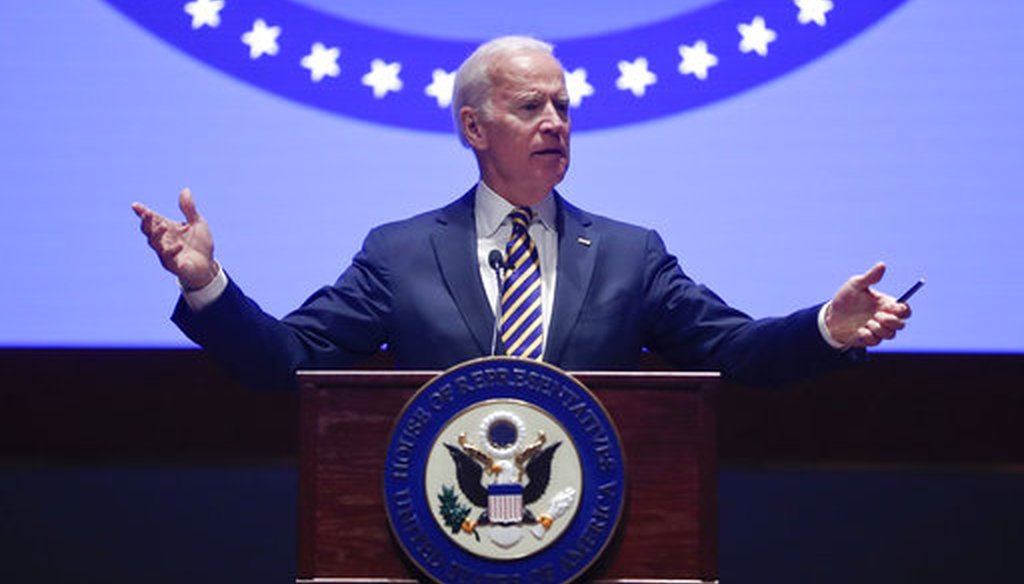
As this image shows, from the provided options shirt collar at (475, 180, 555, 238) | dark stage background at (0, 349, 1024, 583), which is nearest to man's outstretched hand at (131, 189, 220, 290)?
shirt collar at (475, 180, 555, 238)

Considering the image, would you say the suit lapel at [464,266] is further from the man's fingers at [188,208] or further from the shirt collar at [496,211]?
the man's fingers at [188,208]

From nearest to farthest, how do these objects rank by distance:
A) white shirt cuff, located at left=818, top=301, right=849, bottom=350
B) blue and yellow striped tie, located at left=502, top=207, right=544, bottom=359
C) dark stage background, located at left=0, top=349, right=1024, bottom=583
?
white shirt cuff, located at left=818, top=301, right=849, bottom=350, blue and yellow striped tie, located at left=502, top=207, right=544, bottom=359, dark stage background, located at left=0, top=349, right=1024, bottom=583

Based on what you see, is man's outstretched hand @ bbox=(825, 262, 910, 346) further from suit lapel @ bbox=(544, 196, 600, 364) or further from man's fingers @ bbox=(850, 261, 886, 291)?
suit lapel @ bbox=(544, 196, 600, 364)

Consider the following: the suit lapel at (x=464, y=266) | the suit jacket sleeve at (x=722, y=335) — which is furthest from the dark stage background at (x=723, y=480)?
the suit lapel at (x=464, y=266)

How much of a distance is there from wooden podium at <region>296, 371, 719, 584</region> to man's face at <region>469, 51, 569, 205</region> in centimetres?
58

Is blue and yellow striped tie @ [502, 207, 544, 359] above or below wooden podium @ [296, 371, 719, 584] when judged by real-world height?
above

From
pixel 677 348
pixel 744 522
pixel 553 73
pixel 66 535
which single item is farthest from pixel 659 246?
pixel 66 535

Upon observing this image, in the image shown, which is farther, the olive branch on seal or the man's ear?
the man's ear

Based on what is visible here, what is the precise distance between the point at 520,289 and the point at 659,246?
1.03ft

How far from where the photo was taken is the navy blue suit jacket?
2205mm

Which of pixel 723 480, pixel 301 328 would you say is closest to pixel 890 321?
pixel 301 328

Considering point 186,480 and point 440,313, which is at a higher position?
point 440,313

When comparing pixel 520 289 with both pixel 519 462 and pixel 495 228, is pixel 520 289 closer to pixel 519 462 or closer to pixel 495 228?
pixel 495 228

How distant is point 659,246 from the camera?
248 cm
